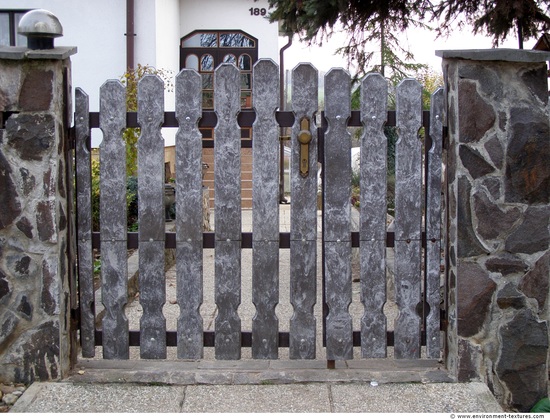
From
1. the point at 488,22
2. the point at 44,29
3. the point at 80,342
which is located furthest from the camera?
the point at 488,22

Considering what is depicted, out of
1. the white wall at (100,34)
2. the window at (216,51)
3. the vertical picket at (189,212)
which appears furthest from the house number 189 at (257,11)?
the vertical picket at (189,212)

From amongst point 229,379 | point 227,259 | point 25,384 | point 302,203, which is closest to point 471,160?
point 302,203

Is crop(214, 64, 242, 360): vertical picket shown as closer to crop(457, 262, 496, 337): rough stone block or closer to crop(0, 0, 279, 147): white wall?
crop(457, 262, 496, 337): rough stone block

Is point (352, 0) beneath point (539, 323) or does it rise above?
above

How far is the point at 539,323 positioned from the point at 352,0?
17.5 feet

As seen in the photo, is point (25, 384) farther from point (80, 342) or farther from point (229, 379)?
point (229, 379)

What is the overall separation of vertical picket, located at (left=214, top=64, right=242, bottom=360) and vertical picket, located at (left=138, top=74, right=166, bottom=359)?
30 cm

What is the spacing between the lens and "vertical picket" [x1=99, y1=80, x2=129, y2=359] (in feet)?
12.9

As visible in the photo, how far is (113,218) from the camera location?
13.2 feet

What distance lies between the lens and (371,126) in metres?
3.93

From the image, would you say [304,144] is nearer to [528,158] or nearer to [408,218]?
[408,218]

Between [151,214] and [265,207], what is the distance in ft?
2.02

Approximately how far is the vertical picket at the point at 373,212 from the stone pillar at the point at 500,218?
0.35 metres

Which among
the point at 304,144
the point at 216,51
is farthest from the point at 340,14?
the point at 216,51
